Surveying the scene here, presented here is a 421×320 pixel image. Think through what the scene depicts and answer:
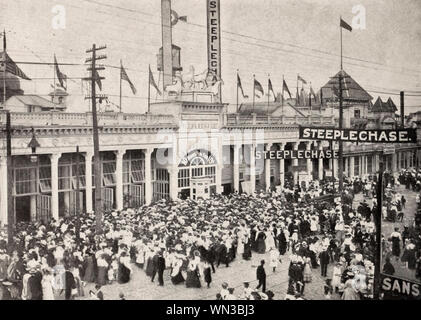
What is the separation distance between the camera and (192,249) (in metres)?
15.2

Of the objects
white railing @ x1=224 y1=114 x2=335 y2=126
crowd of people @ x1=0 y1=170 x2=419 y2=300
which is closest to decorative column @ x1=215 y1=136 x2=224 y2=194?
white railing @ x1=224 y1=114 x2=335 y2=126

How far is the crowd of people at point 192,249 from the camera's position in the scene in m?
13.1

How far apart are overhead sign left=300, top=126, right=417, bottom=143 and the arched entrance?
727cm

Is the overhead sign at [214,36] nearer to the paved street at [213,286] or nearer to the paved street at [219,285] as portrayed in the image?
the paved street at [219,285]

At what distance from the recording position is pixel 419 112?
54.2 ft

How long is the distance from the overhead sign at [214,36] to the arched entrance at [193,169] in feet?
15.2

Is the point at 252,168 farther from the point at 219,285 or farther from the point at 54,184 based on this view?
the point at 219,285

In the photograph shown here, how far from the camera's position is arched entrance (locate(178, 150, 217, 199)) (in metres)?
23.8

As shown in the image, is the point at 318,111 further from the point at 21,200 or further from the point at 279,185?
the point at 21,200

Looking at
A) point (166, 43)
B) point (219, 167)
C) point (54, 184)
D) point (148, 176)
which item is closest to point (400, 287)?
point (219, 167)

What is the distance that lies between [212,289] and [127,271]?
2.72m

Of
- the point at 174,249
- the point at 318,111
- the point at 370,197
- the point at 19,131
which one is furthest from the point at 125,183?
the point at 318,111

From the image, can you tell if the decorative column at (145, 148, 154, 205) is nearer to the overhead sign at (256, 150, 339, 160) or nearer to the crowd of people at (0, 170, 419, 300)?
the crowd of people at (0, 170, 419, 300)

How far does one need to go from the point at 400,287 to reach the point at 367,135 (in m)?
5.52
